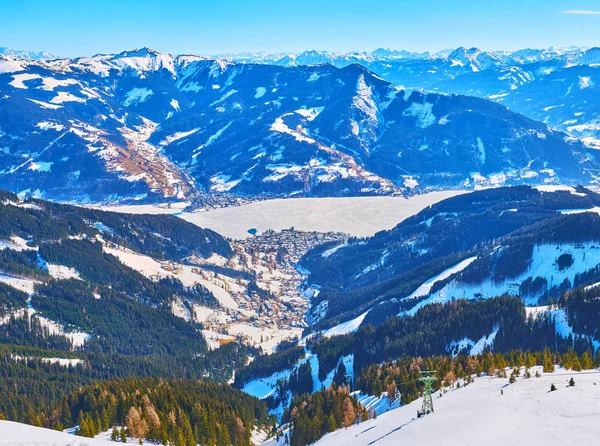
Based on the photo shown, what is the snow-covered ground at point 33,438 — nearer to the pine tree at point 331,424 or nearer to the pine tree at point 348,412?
the pine tree at point 331,424

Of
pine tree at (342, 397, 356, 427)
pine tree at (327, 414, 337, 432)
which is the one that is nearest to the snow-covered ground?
pine tree at (327, 414, 337, 432)

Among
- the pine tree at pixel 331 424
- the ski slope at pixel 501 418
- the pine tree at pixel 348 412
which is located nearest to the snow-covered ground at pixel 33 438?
the ski slope at pixel 501 418

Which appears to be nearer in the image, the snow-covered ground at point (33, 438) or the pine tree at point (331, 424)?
the snow-covered ground at point (33, 438)

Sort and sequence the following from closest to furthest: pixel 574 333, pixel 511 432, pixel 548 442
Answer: pixel 548 442
pixel 511 432
pixel 574 333

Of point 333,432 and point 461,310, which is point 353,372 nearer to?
point 461,310

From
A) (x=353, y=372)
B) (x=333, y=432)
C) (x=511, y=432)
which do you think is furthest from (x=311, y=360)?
(x=511, y=432)

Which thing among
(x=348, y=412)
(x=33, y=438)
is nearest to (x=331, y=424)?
(x=348, y=412)

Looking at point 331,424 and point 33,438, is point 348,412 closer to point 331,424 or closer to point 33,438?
point 331,424

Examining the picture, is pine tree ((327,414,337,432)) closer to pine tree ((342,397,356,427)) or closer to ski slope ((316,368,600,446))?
pine tree ((342,397,356,427))

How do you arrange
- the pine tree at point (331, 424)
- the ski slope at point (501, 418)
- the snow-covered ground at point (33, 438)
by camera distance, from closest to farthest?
the snow-covered ground at point (33, 438), the ski slope at point (501, 418), the pine tree at point (331, 424)
